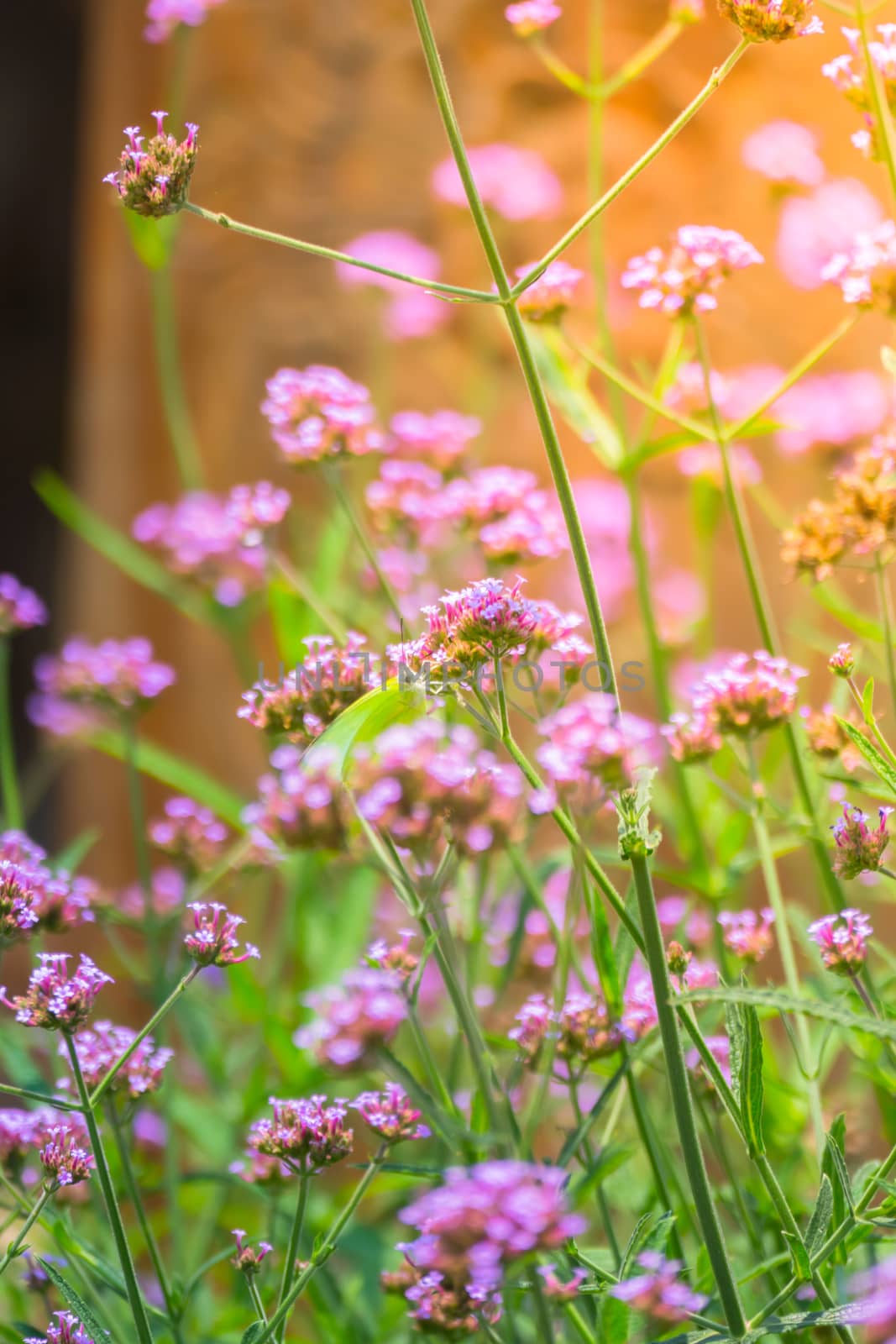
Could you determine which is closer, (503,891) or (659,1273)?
(659,1273)

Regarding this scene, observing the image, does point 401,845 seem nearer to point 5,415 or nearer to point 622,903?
point 622,903

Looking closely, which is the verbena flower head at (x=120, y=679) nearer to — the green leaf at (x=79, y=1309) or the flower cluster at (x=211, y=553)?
the flower cluster at (x=211, y=553)

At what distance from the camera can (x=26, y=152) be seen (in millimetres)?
2049

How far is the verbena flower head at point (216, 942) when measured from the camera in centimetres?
46

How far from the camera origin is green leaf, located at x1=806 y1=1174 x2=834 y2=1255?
447mm

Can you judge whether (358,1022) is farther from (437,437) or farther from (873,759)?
(437,437)

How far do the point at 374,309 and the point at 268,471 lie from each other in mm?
225

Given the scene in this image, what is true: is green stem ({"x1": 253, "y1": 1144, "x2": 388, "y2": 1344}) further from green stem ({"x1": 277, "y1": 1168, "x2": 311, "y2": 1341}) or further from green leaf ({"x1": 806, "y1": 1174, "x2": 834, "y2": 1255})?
green leaf ({"x1": 806, "y1": 1174, "x2": 834, "y2": 1255})

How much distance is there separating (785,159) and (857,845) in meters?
0.57

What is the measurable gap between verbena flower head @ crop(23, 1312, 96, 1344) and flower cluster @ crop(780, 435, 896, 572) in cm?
43

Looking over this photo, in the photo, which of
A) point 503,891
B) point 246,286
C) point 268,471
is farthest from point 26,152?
point 503,891

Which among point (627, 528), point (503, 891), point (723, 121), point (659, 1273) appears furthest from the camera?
point (723, 121)

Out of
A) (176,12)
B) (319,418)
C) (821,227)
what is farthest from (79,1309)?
(176,12)

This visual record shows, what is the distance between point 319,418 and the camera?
67cm
